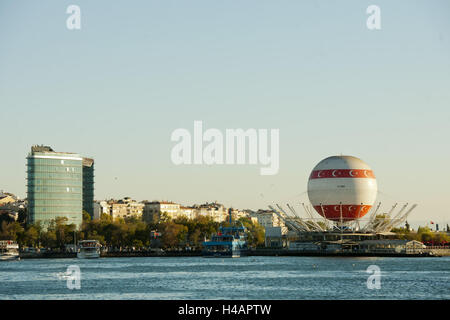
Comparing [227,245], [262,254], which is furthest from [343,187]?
[262,254]

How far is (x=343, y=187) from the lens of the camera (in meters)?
151

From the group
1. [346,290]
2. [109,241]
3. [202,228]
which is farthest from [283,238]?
[346,290]

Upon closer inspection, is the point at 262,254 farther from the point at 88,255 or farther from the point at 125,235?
the point at 125,235

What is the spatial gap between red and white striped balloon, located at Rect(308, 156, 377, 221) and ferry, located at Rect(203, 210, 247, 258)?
21880 millimetres

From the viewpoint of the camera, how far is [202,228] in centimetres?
19788

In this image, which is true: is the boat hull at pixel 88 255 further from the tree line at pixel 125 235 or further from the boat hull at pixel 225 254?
the boat hull at pixel 225 254

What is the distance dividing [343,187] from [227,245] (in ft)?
100

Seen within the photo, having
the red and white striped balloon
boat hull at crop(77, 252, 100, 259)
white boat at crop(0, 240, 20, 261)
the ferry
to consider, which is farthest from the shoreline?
the red and white striped balloon

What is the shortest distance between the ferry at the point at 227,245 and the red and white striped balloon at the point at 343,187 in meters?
21.9

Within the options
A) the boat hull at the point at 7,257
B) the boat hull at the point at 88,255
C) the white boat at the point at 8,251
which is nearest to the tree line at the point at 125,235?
the white boat at the point at 8,251

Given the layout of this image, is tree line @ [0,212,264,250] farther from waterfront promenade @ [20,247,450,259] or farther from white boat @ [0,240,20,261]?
white boat @ [0,240,20,261]

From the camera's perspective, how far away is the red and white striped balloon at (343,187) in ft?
496
